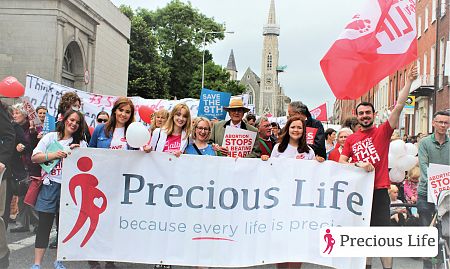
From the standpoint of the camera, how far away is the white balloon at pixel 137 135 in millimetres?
5270

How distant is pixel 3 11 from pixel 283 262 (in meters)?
10.8

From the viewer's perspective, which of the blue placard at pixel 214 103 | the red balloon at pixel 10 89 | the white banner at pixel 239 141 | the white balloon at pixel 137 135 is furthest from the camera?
the blue placard at pixel 214 103

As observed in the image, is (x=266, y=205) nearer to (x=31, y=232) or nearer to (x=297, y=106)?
(x=297, y=106)

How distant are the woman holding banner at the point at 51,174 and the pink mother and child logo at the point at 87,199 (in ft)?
0.95

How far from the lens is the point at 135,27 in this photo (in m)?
34.3

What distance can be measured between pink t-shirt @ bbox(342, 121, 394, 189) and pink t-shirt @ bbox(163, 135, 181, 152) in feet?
5.81

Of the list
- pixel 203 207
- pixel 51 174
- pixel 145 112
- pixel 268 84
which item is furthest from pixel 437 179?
pixel 268 84

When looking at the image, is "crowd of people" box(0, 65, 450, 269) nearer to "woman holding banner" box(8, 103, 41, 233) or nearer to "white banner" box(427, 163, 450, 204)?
"white banner" box(427, 163, 450, 204)

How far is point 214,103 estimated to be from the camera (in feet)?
35.9

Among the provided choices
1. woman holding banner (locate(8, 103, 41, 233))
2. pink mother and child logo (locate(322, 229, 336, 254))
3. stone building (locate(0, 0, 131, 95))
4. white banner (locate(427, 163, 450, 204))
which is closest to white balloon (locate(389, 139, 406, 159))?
white banner (locate(427, 163, 450, 204))

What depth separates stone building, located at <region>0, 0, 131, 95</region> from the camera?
47.1 ft

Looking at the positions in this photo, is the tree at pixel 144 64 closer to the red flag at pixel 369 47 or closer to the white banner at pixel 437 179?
the red flag at pixel 369 47

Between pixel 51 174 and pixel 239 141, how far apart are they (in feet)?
7.07

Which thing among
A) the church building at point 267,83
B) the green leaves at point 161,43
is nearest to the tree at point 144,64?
the green leaves at point 161,43
